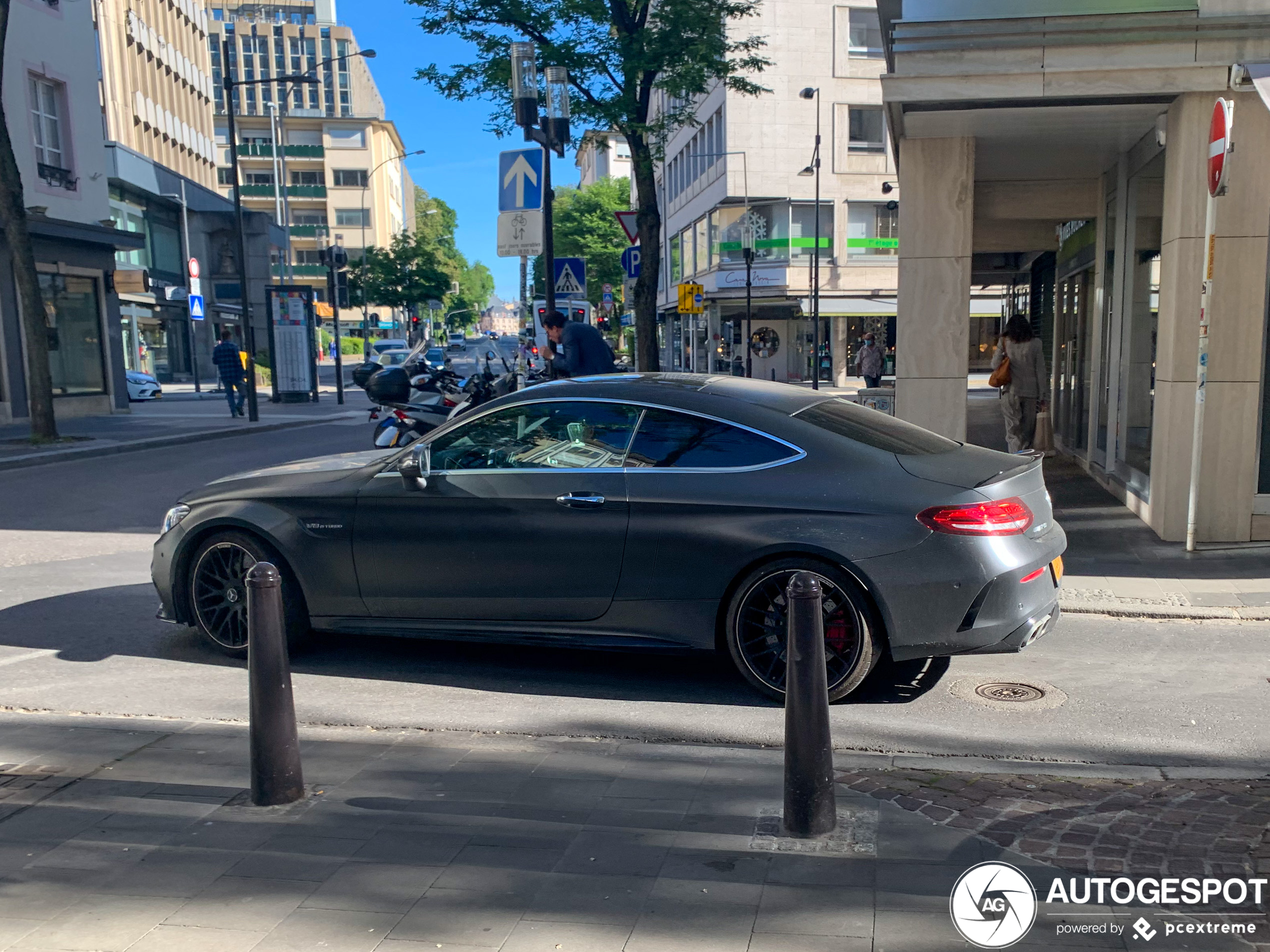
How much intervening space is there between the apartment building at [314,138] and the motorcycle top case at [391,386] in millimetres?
74019

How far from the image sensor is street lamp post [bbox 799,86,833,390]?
37500 millimetres

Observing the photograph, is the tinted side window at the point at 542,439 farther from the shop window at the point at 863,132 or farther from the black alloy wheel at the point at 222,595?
the shop window at the point at 863,132

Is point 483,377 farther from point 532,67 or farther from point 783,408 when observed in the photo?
point 783,408

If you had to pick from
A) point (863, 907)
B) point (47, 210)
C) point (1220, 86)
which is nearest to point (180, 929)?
point (863, 907)

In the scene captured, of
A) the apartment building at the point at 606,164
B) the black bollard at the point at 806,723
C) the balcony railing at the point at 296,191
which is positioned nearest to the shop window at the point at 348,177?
the balcony railing at the point at 296,191

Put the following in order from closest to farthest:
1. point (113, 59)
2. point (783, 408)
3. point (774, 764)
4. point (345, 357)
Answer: point (774, 764) → point (783, 408) → point (113, 59) → point (345, 357)

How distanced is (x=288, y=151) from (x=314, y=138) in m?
2.54

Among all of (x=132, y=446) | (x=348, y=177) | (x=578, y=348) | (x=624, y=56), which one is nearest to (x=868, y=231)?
(x=624, y=56)

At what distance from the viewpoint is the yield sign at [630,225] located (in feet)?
62.7

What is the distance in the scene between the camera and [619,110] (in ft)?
66.5

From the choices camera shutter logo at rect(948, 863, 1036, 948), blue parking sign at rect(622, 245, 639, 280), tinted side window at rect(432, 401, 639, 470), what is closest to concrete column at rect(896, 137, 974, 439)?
tinted side window at rect(432, 401, 639, 470)

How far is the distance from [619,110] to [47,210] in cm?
1253

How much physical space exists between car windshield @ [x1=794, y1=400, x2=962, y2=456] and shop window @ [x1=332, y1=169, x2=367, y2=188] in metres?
94.1

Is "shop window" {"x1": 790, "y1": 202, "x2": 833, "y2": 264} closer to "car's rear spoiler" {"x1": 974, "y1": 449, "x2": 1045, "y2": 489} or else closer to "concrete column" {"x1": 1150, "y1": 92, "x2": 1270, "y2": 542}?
"concrete column" {"x1": 1150, "y1": 92, "x2": 1270, "y2": 542}
